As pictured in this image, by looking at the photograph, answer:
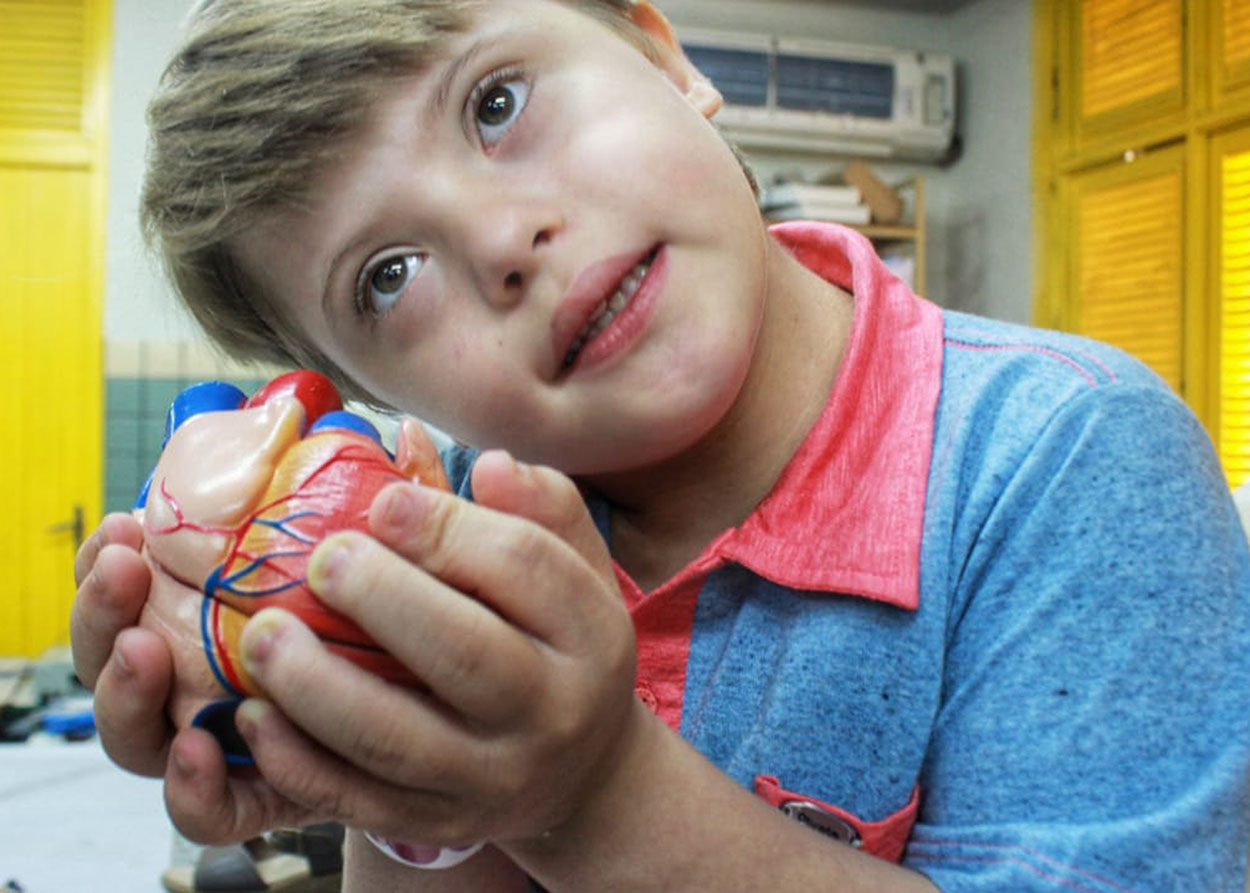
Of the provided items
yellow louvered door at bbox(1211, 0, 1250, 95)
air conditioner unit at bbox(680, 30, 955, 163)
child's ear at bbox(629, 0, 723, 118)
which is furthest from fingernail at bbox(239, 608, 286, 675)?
air conditioner unit at bbox(680, 30, 955, 163)

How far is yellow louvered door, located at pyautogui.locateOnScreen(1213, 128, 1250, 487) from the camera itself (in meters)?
2.84

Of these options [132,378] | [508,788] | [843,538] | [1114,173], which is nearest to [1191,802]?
[843,538]

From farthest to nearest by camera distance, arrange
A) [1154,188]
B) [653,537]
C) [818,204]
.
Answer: [818,204], [1154,188], [653,537]

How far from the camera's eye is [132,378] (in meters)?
3.49

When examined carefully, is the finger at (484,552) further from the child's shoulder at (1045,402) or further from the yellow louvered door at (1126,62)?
the yellow louvered door at (1126,62)

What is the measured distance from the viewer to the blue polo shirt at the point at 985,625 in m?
0.51

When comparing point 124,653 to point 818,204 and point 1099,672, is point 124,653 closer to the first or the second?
point 1099,672

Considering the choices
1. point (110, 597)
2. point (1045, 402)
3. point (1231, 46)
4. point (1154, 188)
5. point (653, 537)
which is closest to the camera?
point (110, 597)

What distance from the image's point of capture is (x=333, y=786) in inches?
16.9

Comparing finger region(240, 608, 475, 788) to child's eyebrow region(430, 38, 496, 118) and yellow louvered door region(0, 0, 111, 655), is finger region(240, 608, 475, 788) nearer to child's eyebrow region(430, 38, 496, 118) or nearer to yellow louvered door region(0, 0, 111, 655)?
child's eyebrow region(430, 38, 496, 118)

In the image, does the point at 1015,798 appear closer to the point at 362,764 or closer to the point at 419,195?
the point at 362,764

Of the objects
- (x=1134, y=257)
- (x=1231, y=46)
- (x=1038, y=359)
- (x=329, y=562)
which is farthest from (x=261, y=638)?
(x=1134, y=257)

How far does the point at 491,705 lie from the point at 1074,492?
0.33 metres

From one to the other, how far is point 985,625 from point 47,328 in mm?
3631
